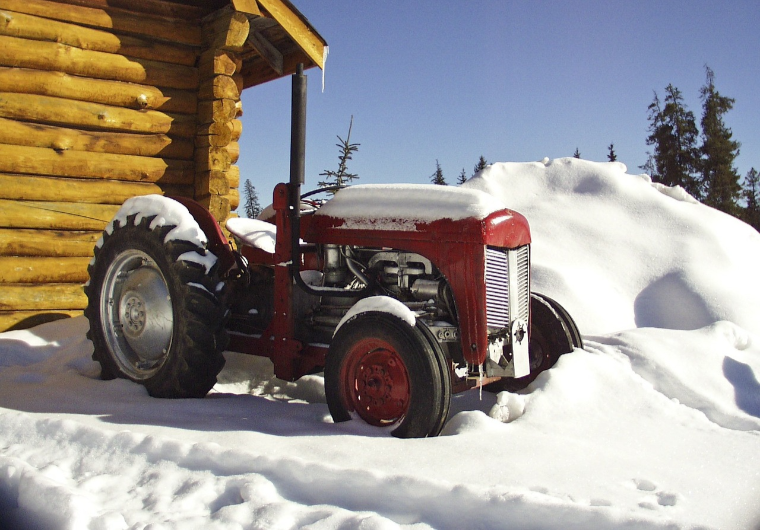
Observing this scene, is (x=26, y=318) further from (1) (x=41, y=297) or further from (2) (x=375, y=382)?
(2) (x=375, y=382)

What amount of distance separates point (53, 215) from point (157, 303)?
9.23ft

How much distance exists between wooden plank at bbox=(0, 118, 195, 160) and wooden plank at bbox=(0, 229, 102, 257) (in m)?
0.81

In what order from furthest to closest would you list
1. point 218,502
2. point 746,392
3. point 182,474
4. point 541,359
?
point 746,392 < point 541,359 < point 182,474 < point 218,502

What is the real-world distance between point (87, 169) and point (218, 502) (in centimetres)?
489

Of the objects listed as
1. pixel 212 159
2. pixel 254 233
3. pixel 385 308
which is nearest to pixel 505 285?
pixel 385 308

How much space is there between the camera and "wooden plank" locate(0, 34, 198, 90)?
570 cm

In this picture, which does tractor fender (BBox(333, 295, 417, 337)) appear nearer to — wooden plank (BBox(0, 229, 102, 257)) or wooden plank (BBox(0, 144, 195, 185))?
wooden plank (BBox(0, 229, 102, 257))

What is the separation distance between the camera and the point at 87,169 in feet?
19.9

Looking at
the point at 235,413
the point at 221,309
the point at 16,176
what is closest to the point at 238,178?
the point at 16,176

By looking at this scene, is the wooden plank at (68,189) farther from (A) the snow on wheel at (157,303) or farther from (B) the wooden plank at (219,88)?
(A) the snow on wheel at (157,303)

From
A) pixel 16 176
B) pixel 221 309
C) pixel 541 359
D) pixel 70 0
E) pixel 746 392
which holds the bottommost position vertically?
pixel 746 392

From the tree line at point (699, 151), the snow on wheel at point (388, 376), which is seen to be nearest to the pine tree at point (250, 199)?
the tree line at point (699, 151)

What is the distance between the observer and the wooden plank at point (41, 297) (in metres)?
5.54

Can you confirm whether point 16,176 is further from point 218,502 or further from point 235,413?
point 218,502
